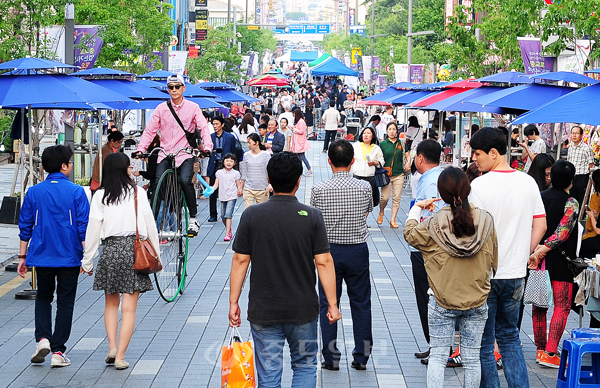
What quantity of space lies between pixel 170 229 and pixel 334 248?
134 inches

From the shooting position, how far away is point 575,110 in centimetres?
768

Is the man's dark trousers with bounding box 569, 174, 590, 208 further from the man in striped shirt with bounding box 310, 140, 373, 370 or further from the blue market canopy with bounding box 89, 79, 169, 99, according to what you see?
the blue market canopy with bounding box 89, 79, 169, 99

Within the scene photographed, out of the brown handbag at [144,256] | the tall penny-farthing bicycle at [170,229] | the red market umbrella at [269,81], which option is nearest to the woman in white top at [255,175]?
the tall penny-farthing bicycle at [170,229]

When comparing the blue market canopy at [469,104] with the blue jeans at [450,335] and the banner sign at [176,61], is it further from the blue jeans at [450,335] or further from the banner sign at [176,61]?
the banner sign at [176,61]

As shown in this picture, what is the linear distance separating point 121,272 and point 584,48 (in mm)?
11466

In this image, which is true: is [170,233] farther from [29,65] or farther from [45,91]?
[29,65]

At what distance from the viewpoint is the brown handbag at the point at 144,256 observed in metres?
7.23

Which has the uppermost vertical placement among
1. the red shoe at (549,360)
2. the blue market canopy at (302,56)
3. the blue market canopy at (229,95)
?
the blue market canopy at (302,56)

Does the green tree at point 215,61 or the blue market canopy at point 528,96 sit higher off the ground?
the green tree at point 215,61

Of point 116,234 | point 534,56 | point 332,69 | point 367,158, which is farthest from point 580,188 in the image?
point 332,69

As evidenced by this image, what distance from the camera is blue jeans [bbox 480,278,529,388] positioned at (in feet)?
20.1

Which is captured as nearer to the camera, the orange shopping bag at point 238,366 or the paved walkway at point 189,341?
the orange shopping bag at point 238,366

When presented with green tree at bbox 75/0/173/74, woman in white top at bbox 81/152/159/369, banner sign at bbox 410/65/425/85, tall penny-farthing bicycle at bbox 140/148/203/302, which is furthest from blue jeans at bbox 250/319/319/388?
banner sign at bbox 410/65/425/85

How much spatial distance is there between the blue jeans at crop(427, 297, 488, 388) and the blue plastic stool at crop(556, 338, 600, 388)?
86cm
